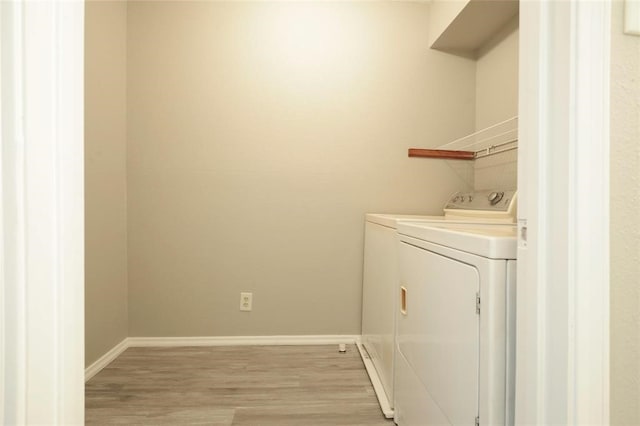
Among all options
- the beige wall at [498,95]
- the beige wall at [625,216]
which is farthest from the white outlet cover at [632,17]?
the beige wall at [498,95]

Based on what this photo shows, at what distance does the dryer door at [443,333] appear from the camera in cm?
76

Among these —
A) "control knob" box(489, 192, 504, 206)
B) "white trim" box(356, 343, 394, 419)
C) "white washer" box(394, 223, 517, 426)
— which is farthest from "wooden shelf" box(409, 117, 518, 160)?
"white trim" box(356, 343, 394, 419)

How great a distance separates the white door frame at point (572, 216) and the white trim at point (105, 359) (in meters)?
2.07

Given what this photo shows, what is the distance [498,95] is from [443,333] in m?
1.72

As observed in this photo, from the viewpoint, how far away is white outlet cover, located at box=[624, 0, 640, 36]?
49cm

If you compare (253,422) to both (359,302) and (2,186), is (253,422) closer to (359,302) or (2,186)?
(359,302)

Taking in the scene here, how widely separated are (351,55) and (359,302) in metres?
1.77

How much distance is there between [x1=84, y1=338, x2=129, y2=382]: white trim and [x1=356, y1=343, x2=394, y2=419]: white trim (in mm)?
1544

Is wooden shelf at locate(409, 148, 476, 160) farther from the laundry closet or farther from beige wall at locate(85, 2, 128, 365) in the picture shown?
beige wall at locate(85, 2, 128, 365)

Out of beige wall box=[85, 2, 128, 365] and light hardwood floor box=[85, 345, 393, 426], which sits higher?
beige wall box=[85, 2, 128, 365]

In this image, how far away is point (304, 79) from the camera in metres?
2.10

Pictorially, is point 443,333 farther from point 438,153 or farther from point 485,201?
point 438,153

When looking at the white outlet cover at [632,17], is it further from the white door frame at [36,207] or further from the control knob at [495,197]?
the control knob at [495,197]

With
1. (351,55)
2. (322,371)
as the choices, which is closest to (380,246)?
(322,371)
